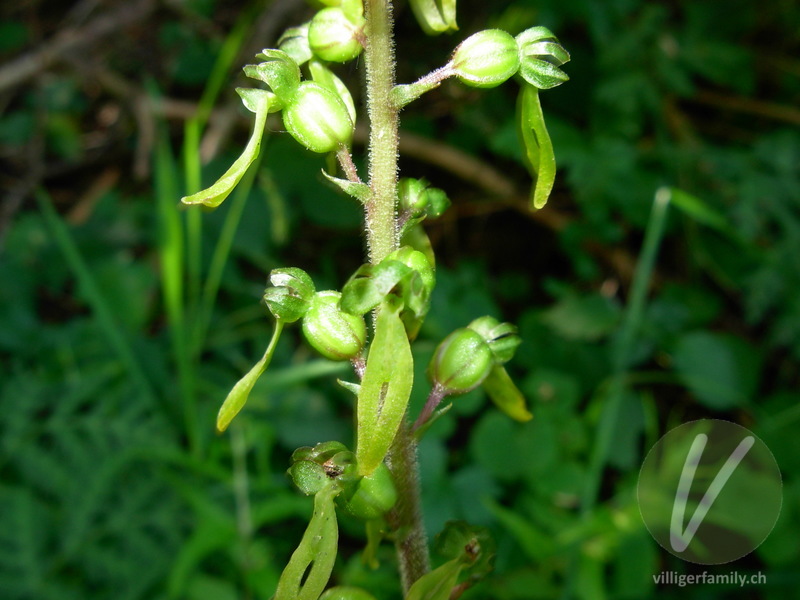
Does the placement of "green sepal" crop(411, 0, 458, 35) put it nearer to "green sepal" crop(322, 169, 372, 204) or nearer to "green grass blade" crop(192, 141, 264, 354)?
"green sepal" crop(322, 169, 372, 204)

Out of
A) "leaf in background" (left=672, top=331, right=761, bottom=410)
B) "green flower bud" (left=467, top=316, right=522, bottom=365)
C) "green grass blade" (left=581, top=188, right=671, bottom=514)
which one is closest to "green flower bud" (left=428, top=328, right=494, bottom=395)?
"green flower bud" (left=467, top=316, right=522, bottom=365)

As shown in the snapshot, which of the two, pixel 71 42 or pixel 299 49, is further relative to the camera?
pixel 71 42

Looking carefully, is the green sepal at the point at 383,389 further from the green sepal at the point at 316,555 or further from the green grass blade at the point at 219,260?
the green grass blade at the point at 219,260

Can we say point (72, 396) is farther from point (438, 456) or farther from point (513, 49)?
point (513, 49)

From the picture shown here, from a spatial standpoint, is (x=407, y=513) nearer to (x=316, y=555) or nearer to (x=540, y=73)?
(x=316, y=555)

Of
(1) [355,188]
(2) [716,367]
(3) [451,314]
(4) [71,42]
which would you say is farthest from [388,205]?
(4) [71,42]

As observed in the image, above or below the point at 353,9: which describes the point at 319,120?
Result: below
